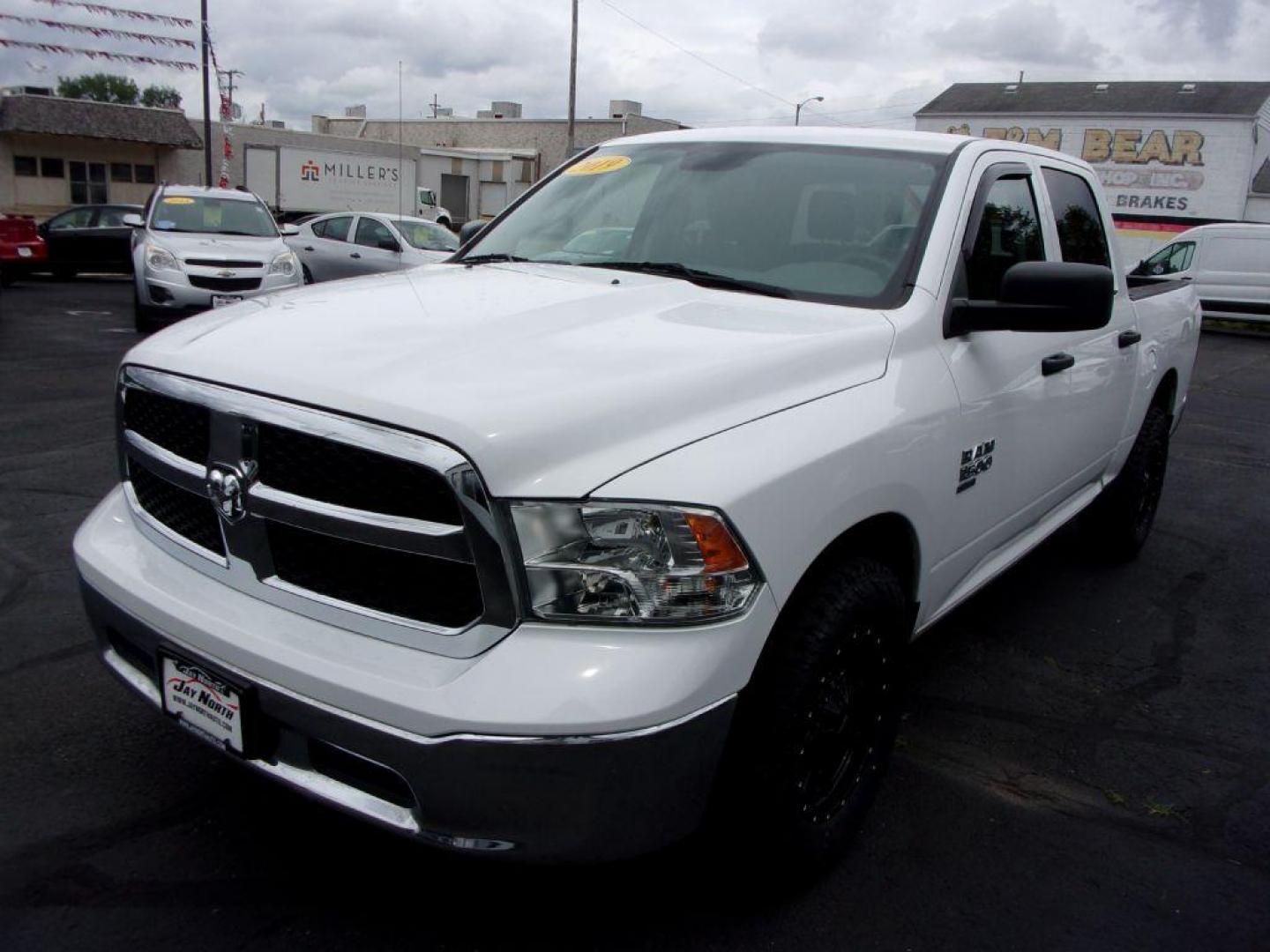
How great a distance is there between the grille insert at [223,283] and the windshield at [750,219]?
30.3ft

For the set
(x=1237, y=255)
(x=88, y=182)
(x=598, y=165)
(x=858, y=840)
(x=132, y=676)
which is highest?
(x=88, y=182)

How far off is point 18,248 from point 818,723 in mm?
19407

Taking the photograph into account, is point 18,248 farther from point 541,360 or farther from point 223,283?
point 541,360

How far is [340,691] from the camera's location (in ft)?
6.63

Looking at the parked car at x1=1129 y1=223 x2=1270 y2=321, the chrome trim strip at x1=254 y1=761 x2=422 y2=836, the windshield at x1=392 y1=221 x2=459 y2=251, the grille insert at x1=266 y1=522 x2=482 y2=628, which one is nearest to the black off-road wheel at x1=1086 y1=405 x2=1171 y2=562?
the grille insert at x1=266 y1=522 x2=482 y2=628

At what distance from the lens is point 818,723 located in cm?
252

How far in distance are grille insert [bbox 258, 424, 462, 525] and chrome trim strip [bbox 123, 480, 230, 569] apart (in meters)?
0.27

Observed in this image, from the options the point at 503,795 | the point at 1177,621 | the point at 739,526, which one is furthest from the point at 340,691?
the point at 1177,621

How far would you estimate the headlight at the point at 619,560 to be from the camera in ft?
6.53

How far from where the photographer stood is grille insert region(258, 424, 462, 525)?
201 cm

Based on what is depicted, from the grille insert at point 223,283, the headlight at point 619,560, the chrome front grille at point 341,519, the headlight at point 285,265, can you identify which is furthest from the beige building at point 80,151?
the headlight at point 619,560

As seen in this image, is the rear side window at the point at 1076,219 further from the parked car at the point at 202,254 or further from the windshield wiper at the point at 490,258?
the parked car at the point at 202,254

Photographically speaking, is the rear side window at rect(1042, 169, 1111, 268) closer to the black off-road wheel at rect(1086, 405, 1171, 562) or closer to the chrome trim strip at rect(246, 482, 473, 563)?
the black off-road wheel at rect(1086, 405, 1171, 562)

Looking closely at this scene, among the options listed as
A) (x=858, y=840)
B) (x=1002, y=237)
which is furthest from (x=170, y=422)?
(x=1002, y=237)
